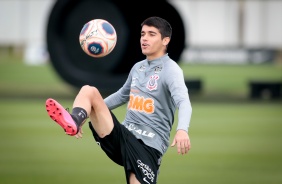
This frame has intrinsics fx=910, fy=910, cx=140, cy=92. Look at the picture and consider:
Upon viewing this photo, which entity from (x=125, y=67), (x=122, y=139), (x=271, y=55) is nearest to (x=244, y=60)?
(x=271, y=55)

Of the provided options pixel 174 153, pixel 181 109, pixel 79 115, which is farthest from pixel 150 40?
pixel 174 153

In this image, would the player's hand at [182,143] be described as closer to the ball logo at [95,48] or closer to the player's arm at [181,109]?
the player's arm at [181,109]

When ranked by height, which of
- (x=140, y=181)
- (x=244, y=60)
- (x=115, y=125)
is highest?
(x=115, y=125)

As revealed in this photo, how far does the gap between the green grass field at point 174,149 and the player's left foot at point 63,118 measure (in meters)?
2.82

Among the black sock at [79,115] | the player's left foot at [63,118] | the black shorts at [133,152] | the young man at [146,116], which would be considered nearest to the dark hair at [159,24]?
the young man at [146,116]

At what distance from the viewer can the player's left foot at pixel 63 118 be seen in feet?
24.5

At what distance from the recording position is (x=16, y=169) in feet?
36.7

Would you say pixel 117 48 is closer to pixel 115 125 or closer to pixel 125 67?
pixel 125 67

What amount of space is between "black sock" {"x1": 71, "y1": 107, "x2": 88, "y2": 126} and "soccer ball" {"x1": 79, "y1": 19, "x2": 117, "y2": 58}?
734mm

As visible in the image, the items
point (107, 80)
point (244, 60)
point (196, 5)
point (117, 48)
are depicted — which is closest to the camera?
point (107, 80)

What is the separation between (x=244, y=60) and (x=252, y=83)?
21374 millimetres

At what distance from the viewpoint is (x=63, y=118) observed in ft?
24.5

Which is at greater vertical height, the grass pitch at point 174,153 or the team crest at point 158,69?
the team crest at point 158,69

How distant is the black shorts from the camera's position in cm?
793
